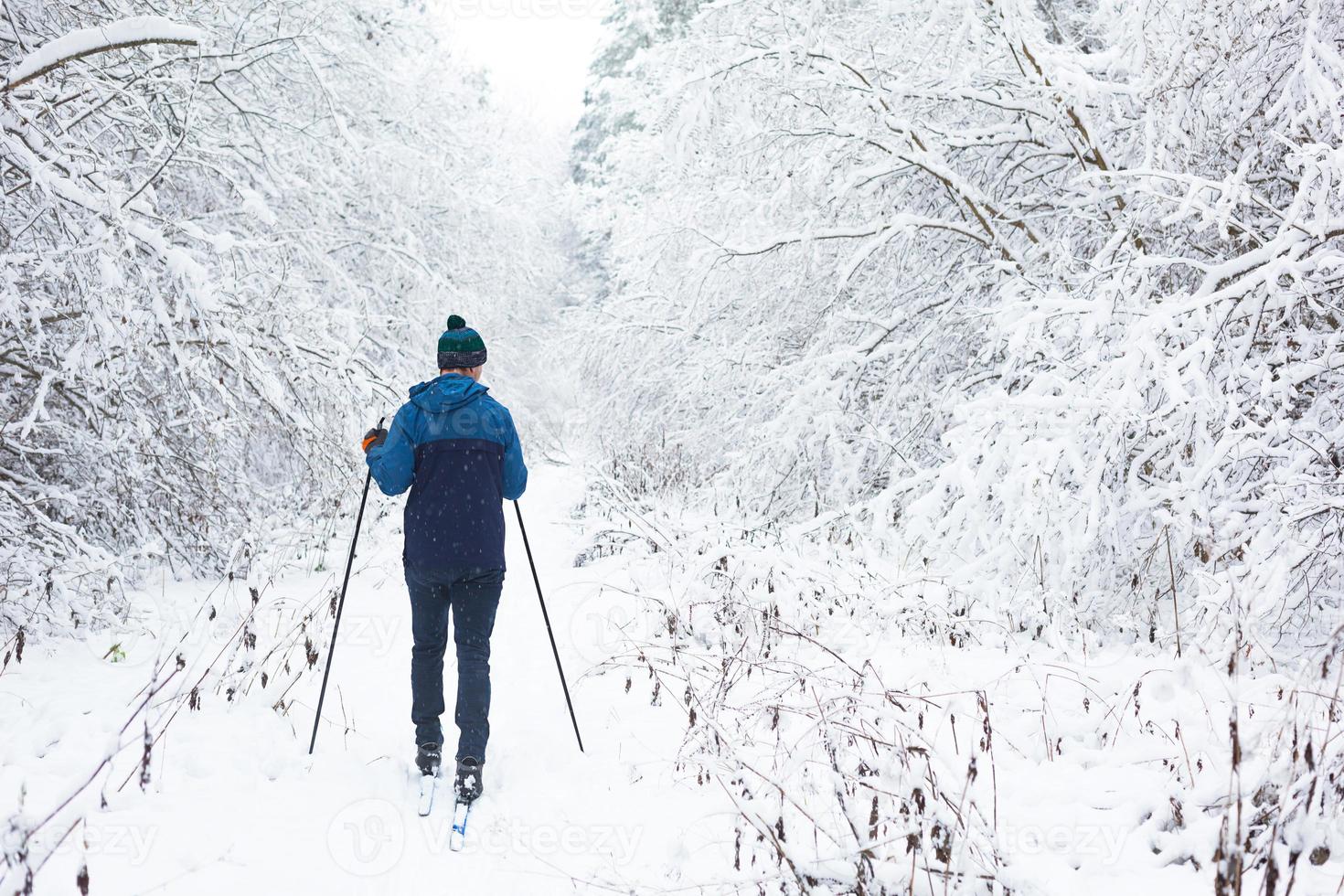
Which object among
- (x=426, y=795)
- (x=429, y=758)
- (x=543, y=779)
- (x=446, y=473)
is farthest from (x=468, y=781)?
(x=446, y=473)

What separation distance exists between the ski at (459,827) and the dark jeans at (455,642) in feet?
1.17

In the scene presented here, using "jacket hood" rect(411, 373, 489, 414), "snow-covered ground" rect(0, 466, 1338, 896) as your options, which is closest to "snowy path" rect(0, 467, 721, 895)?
"snow-covered ground" rect(0, 466, 1338, 896)

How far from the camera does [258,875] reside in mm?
2908

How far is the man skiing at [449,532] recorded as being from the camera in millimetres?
3818

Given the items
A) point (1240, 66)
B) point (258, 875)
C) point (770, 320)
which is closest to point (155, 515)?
point (258, 875)

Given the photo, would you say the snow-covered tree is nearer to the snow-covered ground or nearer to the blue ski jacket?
the snow-covered ground

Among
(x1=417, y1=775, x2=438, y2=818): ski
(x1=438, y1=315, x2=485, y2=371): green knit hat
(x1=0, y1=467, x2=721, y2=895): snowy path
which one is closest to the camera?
(x1=0, y1=467, x2=721, y2=895): snowy path

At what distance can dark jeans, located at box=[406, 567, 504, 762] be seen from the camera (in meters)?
3.87

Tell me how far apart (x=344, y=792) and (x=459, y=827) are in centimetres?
73

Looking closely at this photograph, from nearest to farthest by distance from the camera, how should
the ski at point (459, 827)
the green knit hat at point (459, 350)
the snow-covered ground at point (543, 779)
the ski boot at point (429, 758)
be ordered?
1. the snow-covered ground at point (543, 779)
2. the ski at point (459, 827)
3. the ski boot at point (429, 758)
4. the green knit hat at point (459, 350)

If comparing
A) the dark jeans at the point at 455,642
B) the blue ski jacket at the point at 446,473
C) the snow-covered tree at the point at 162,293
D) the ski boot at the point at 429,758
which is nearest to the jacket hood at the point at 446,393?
the blue ski jacket at the point at 446,473

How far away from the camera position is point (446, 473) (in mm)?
3867

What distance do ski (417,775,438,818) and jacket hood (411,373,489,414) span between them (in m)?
1.69

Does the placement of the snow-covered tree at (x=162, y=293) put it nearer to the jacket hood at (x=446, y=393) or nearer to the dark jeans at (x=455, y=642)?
the jacket hood at (x=446, y=393)
